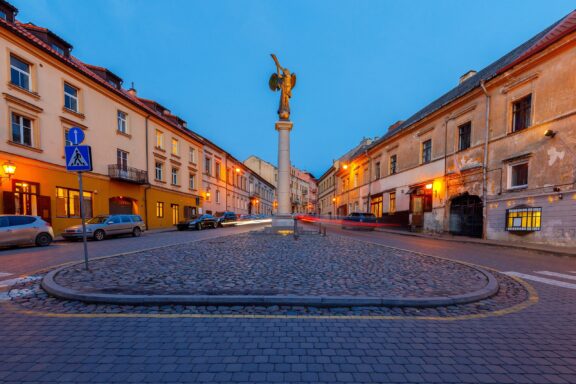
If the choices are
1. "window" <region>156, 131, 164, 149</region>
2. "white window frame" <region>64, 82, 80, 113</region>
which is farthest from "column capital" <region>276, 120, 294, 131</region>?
"window" <region>156, 131, 164, 149</region>

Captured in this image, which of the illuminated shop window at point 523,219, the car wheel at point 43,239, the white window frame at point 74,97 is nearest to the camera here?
the car wheel at point 43,239

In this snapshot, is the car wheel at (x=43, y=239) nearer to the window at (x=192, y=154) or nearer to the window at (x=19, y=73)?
the window at (x=19, y=73)

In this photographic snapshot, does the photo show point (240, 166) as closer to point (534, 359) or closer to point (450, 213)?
point (450, 213)

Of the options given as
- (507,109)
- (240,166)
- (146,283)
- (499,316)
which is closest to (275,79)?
(507,109)

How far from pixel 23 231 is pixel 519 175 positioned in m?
24.7

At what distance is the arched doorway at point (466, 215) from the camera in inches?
671

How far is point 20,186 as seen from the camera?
14688 millimetres

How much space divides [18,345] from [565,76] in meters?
19.9

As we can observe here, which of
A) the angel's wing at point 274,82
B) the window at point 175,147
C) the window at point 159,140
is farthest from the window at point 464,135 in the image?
the window at point 175,147

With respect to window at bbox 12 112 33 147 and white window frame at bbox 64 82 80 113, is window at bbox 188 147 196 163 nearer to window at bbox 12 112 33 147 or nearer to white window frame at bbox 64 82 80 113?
white window frame at bbox 64 82 80 113

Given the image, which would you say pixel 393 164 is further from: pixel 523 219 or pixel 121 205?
pixel 121 205

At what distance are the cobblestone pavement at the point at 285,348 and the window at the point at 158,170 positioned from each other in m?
23.5

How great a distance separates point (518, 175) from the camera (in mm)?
14805

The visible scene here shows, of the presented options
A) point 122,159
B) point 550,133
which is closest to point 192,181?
point 122,159
